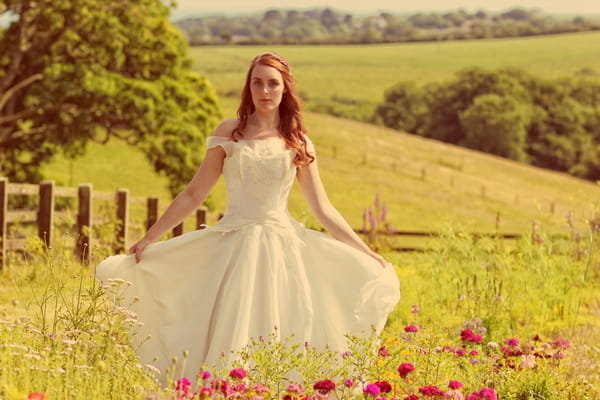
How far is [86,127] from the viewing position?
22.2 metres

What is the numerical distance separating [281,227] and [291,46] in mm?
144065

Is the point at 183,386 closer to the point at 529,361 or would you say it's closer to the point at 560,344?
the point at 529,361

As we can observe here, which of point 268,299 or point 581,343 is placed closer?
point 268,299

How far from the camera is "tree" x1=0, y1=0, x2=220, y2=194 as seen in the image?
874 inches

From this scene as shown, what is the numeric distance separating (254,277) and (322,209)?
67 centimetres

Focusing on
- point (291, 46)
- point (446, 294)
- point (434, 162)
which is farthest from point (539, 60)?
point (446, 294)

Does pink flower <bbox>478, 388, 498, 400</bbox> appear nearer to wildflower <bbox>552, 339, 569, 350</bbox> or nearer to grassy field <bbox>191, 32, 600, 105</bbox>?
wildflower <bbox>552, 339, 569, 350</bbox>

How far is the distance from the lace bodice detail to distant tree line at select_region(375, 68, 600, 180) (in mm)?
67982

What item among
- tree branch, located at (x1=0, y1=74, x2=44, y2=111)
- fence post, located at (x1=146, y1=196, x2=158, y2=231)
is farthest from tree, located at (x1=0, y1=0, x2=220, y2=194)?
fence post, located at (x1=146, y1=196, x2=158, y2=231)

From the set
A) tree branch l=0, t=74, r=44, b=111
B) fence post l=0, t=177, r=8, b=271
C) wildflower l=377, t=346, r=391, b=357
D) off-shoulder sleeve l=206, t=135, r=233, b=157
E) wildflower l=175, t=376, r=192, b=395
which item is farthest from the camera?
tree branch l=0, t=74, r=44, b=111

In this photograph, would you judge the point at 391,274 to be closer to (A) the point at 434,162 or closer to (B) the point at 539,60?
(A) the point at 434,162

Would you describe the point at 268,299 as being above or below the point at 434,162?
above

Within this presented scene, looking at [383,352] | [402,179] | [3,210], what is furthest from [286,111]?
[402,179]

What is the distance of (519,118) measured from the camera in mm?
73000
